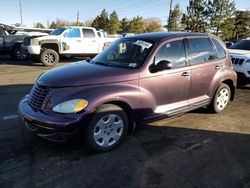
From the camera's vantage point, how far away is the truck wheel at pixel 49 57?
43.6ft

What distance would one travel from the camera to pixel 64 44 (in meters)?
14.1

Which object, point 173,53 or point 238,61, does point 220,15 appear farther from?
point 173,53

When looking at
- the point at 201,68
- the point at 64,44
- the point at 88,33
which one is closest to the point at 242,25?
the point at 88,33

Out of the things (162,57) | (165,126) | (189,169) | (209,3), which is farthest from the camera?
(209,3)

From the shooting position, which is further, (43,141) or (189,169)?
(43,141)

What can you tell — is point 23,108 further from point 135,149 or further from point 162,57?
point 162,57

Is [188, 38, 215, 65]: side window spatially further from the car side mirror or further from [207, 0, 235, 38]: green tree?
[207, 0, 235, 38]: green tree

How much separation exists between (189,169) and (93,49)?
12.4m

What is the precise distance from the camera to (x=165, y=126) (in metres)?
5.01

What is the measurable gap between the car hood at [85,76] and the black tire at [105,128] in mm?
421

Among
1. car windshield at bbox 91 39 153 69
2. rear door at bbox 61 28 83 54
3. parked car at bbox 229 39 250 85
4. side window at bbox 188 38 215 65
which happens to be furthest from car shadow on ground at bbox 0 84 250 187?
rear door at bbox 61 28 83 54

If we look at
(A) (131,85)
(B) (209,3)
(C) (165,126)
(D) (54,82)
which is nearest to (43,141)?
(D) (54,82)

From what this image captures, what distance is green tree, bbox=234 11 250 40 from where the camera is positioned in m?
47.6

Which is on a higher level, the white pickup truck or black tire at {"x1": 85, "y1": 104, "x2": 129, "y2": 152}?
the white pickup truck
